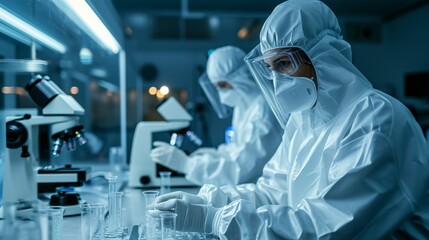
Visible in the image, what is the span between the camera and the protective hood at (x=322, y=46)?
128 centimetres

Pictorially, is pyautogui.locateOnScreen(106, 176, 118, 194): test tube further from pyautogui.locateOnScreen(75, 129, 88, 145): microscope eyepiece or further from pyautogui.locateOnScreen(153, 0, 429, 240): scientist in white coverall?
pyautogui.locateOnScreen(75, 129, 88, 145): microscope eyepiece

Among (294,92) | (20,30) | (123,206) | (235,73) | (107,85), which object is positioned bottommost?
(123,206)

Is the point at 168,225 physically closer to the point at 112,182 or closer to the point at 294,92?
the point at 112,182

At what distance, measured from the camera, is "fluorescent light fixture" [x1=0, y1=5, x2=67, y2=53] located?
1.54m

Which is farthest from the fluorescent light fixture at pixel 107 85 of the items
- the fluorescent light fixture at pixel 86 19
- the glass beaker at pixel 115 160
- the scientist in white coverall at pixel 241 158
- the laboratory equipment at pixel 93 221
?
the laboratory equipment at pixel 93 221

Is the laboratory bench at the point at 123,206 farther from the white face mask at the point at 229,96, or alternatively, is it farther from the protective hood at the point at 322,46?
the protective hood at the point at 322,46

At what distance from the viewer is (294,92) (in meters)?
1.36

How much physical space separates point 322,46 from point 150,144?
1376 mm

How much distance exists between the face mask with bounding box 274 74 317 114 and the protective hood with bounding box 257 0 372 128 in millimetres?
27

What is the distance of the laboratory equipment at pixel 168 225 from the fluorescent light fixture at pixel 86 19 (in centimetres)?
87

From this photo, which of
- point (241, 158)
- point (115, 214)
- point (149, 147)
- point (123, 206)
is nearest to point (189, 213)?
point (115, 214)

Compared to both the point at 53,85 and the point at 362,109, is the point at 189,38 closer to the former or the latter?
the point at 53,85

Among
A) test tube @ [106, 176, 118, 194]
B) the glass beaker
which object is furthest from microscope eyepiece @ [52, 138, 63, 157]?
the glass beaker

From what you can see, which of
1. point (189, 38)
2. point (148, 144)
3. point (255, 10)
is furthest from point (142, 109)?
point (148, 144)
